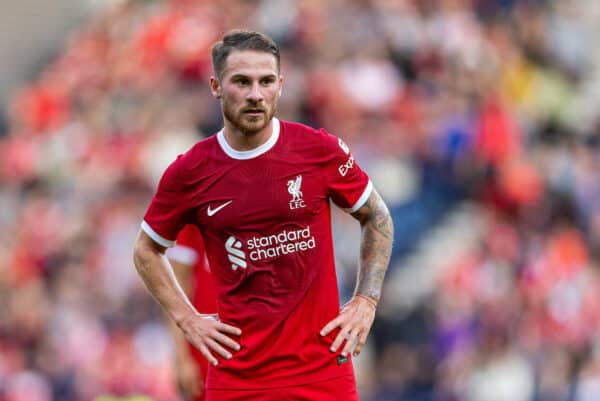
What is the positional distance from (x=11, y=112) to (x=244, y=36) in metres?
12.0

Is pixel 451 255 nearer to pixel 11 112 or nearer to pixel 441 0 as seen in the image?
pixel 441 0

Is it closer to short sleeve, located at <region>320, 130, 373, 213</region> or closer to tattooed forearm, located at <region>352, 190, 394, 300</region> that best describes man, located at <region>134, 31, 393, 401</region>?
short sleeve, located at <region>320, 130, 373, 213</region>

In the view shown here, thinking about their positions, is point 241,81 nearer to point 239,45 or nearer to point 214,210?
point 239,45

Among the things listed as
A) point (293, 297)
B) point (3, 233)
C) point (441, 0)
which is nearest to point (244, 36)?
point (293, 297)

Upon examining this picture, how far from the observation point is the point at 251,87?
5.64m

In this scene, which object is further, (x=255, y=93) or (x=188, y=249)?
(x=188, y=249)

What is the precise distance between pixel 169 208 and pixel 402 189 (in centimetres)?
648

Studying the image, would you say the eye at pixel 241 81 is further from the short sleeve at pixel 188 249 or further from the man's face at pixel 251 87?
the short sleeve at pixel 188 249

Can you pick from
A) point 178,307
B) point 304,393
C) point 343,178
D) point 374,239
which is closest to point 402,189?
point 374,239

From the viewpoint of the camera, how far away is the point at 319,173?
5848 millimetres

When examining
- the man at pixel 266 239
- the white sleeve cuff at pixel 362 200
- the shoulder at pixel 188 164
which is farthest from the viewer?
the white sleeve cuff at pixel 362 200

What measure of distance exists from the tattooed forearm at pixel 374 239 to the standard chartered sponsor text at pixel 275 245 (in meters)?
0.40

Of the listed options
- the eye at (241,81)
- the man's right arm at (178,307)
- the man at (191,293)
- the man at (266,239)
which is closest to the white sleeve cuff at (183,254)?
the man at (191,293)

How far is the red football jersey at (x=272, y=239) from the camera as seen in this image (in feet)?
18.9
